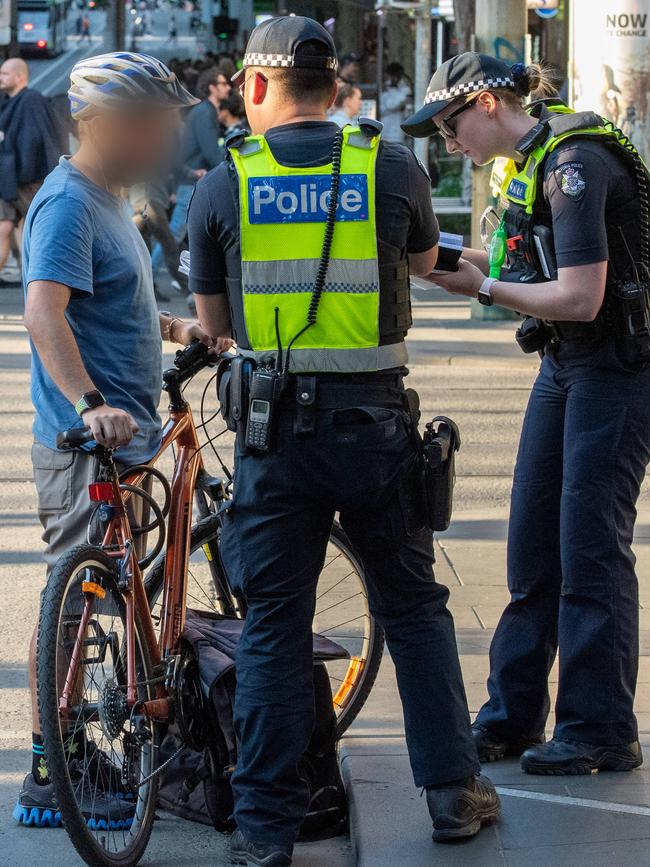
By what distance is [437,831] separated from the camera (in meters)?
3.49

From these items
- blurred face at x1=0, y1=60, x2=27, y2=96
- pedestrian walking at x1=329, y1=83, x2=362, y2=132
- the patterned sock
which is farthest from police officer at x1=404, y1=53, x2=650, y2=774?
blurred face at x1=0, y1=60, x2=27, y2=96

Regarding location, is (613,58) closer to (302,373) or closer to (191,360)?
(191,360)

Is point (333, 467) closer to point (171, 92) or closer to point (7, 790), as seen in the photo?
point (171, 92)

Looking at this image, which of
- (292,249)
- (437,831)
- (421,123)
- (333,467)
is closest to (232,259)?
(292,249)

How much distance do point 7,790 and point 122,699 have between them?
2.16 feet

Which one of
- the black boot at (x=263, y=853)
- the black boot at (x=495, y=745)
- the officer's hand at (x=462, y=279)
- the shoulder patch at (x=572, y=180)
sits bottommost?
the black boot at (x=495, y=745)

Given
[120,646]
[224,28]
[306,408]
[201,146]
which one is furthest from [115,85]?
[224,28]

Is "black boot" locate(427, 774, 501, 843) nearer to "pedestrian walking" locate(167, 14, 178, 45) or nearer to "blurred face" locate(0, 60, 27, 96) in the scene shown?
"blurred face" locate(0, 60, 27, 96)

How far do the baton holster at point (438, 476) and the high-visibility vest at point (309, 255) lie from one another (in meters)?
0.24

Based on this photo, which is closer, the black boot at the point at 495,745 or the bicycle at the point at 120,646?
the bicycle at the point at 120,646

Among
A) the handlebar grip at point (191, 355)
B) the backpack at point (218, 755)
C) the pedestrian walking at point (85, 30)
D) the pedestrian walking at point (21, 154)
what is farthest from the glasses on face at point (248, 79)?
the pedestrian walking at point (85, 30)

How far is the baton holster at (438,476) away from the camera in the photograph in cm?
337

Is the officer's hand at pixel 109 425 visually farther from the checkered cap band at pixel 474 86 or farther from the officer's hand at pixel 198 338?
the checkered cap band at pixel 474 86

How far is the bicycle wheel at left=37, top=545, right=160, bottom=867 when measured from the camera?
331cm
